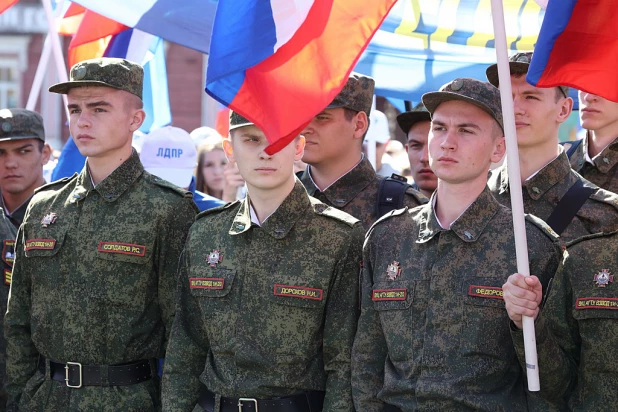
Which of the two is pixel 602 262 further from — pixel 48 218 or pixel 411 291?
pixel 48 218

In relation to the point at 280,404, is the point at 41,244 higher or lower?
higher

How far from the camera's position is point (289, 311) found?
13.4ft

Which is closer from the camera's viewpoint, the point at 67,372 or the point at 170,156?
the point at 67,372

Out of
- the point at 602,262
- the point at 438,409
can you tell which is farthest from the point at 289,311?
the point at 602,262

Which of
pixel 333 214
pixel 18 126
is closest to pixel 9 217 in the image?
pixel 18 126

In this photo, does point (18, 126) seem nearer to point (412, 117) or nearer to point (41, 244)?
point (41, 244)

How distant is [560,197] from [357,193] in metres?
1.01

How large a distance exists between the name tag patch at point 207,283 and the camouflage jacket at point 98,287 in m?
0.37

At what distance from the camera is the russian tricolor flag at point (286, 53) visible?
3.80 m

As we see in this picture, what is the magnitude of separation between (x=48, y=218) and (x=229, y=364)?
1.24 metres

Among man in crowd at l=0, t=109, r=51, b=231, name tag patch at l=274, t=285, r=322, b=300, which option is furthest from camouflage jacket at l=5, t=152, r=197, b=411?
man in crowd at l=0, t=109, r=51, b=231

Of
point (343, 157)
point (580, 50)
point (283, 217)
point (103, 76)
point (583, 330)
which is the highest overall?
point (103, 76)

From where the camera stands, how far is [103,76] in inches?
187

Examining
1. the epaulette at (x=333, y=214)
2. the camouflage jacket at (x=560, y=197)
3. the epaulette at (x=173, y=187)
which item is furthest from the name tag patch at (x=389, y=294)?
the epaulette at (x=173, y=187)
